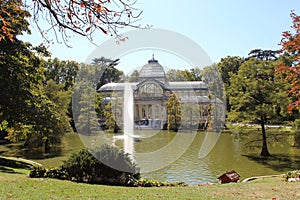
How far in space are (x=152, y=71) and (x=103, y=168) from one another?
28.0m

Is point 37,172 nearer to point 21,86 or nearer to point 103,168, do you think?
point 103,168

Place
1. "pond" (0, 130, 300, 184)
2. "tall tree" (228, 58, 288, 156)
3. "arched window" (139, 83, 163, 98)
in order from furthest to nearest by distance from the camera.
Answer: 1. "arched window" (139, 83, 163, 98)
2. "tall tree" (228, 58, 288, 156)
3. "pond" (0, 130, 300, 184)

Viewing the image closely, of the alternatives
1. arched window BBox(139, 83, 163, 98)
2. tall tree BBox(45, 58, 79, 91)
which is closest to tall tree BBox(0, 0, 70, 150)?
arched window BBox(139, 83, 163, 98)

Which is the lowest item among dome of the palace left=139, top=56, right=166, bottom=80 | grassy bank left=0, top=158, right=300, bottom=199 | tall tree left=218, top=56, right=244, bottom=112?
grassy bank left=0, top=158, right=300, bottom=199

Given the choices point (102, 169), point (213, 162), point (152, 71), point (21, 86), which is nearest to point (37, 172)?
point (102, 169)

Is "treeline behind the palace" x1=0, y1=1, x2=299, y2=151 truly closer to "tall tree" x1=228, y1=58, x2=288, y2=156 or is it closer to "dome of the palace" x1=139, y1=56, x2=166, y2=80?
"tall tree" x1=228, y1=58, x2=288, y2=156

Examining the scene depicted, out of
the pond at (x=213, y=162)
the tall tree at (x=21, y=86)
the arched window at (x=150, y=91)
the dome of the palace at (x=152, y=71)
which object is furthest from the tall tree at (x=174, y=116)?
the tall tree at (x=21, y=86)

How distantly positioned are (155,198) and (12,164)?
22.0ft

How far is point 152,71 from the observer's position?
34.7 meters

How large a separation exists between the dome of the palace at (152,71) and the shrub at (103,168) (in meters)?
27.1

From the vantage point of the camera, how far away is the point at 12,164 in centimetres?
1004

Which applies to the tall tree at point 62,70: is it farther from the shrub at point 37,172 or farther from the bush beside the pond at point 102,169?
the bush beside the pond at point 102,169

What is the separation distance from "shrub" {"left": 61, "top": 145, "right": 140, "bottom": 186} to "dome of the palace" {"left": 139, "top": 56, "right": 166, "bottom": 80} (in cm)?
→ 2708

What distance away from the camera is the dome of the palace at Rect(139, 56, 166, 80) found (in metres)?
34.4
